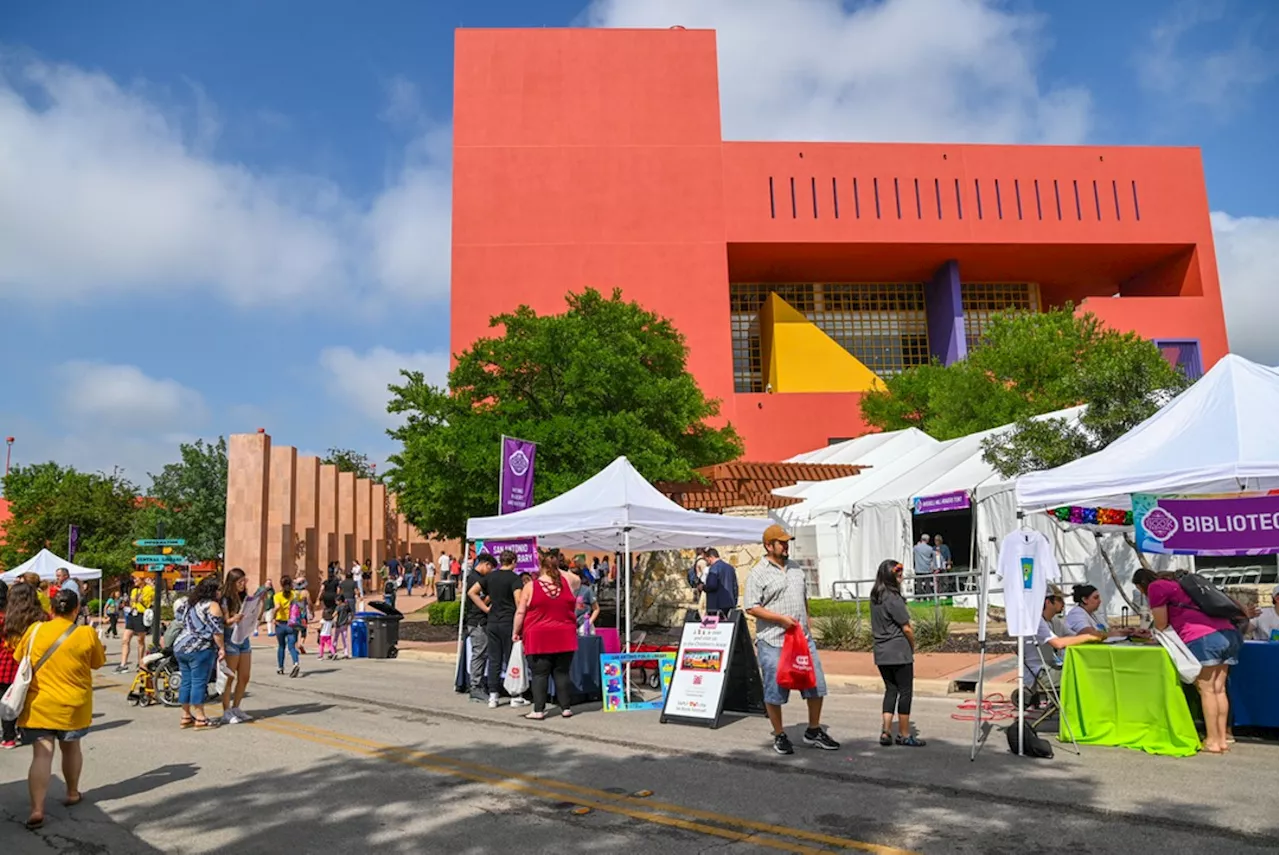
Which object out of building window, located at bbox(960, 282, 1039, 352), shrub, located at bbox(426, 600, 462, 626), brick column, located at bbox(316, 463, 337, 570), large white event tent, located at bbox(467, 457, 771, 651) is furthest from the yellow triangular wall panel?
large white event tent, located at bbox(467, 457, 771, 651)

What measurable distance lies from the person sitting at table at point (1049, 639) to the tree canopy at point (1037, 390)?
34.8 feet

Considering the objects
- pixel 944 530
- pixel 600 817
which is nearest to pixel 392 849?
pixel 600 817

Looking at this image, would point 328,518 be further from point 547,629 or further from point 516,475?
point 547,629

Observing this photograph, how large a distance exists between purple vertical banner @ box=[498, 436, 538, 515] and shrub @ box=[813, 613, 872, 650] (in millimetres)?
5536

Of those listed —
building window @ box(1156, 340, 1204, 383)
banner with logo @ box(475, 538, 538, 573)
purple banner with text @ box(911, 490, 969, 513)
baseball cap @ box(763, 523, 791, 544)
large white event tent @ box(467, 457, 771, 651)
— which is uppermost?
building window @ box(1156, 340, 1204, 383)

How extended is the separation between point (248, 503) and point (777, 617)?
30940 millimetres

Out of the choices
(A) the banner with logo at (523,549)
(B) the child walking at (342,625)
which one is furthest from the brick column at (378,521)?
(A) the banner with logo at (523,549)

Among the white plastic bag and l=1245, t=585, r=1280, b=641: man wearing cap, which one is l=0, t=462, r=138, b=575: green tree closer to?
the white plastic bag

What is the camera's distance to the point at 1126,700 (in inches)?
314

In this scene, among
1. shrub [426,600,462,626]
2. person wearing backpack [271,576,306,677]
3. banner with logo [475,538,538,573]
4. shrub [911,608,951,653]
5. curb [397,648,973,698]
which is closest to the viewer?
curb [397,648,973,698]

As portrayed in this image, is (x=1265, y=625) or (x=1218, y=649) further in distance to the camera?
(x=1265, y=625)

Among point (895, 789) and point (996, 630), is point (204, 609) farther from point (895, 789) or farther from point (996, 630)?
point (996, 630)

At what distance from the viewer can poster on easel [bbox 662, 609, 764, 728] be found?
9.44 metres

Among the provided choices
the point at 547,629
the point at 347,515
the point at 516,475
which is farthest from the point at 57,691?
the point at 347,515
